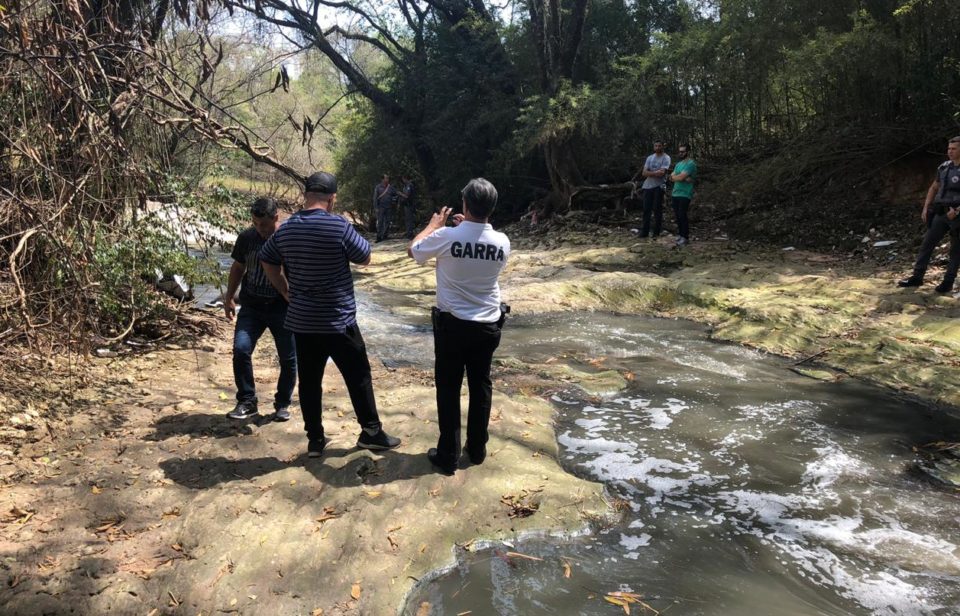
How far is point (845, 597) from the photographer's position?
2725 millimetres

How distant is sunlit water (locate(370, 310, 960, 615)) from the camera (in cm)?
274

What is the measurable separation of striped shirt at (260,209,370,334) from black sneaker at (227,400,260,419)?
1069 millimetres

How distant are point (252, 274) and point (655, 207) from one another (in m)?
8.78

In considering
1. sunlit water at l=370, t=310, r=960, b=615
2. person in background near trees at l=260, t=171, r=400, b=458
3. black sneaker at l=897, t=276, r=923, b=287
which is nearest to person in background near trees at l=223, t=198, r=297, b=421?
person in background near trees at l=260, t=171, r=400, b=458

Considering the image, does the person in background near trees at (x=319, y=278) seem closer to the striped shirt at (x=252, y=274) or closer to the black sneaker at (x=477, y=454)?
the striped shirt at (x=252, y=274)

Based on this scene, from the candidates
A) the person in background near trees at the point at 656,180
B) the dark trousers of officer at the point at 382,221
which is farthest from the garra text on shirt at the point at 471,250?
the dark trousers of officer at the point at 382,221

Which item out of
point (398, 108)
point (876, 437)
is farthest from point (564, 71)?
point (876, 437)

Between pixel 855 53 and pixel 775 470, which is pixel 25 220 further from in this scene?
pixel 855 53

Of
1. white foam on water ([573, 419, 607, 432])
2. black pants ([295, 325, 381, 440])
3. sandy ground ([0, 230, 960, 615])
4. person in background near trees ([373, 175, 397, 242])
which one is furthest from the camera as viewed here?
person in background near trees ([373, 175, 397, 242])

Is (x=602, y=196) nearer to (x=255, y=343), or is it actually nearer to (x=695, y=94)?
(x=695, y=94)

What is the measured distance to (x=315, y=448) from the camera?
3.79 metres

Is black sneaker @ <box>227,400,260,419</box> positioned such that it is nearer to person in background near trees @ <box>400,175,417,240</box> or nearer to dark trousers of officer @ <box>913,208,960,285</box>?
dark trousers of officer @ <box>913,208,960,285</box>

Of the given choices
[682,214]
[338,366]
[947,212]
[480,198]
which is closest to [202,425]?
[338,366]

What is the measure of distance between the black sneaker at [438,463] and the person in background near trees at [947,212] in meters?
6.30
